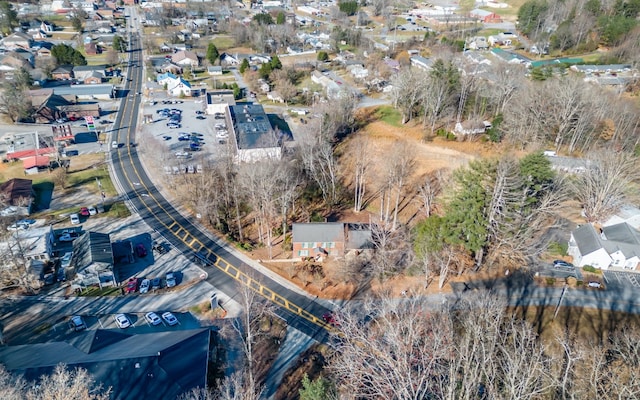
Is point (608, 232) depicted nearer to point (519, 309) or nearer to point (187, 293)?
point (519, 309)

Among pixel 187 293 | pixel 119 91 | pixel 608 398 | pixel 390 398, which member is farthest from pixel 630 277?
pixel 119 91

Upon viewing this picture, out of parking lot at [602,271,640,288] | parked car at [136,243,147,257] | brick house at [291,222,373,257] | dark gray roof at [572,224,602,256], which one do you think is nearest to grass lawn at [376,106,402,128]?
brick house at [291,222,373,257]

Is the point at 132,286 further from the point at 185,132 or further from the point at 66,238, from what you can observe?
the point at 185,132

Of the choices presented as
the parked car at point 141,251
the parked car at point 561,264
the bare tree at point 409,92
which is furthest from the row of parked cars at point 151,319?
the bare tree at point 409,92

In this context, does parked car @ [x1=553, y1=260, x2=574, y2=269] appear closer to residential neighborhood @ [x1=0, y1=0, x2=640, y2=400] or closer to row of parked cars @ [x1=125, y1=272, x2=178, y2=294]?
residential neighborhood @ [x1=0, y1=0, x2=640, y2=400]

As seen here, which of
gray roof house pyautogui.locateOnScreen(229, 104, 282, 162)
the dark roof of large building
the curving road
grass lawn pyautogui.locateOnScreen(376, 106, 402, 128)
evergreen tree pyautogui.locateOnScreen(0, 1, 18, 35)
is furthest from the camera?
evergreen tree pyautogui.locateOnScreen(0, 1, 18, 35)
